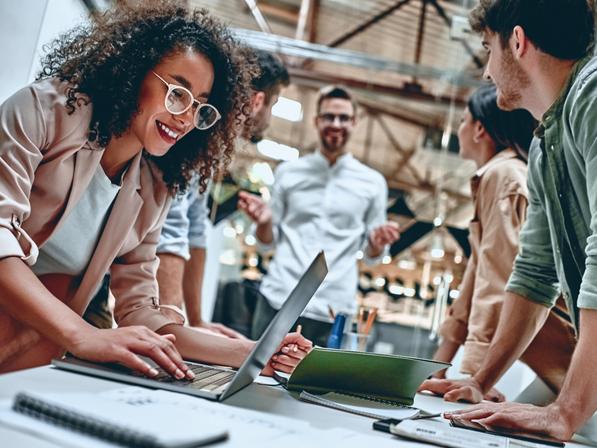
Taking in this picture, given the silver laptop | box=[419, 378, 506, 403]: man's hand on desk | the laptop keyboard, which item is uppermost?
the silver laptop

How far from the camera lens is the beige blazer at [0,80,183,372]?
40.9 inches

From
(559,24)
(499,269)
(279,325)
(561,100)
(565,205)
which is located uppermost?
(559,24)

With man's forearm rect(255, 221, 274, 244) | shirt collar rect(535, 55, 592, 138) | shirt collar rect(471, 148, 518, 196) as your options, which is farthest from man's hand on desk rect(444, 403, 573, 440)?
man's forearm rect(255, 221, 274, 244)

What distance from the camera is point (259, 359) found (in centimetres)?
95

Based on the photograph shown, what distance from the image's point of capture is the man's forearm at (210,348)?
127cm

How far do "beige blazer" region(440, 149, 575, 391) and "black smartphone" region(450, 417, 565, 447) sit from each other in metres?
0.77

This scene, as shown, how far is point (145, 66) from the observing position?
1.36 meters

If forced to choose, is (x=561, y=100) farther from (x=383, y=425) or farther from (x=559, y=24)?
(x=383, y=425)

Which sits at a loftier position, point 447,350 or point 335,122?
point 335,122

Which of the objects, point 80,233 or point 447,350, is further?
point 447,350

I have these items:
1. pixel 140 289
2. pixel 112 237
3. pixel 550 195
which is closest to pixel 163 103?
pixel 112 237

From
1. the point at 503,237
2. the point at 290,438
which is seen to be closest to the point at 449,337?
the point at 503,237

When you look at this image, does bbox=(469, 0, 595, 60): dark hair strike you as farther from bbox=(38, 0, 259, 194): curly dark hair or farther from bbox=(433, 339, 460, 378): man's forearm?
bbox=(433, 339, 460, 378): man's forearm

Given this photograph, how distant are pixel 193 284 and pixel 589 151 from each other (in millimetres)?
1843
